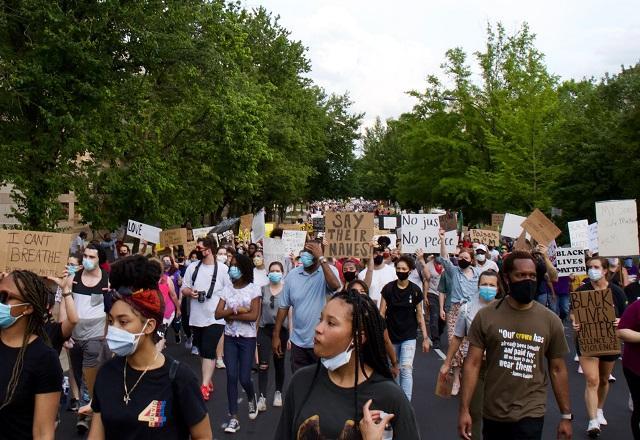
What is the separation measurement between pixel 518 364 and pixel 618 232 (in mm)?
7312

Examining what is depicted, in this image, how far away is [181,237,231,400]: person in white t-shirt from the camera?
9250 millimetres

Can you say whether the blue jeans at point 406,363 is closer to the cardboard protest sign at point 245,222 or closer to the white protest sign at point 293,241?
the white protest sign at point 293,241

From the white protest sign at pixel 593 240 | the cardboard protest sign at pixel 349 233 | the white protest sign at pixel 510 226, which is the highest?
the white protest sign at pixel 510 226

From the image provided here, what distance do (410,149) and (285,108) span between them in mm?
8358

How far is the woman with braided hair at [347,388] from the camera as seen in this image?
10.0ft

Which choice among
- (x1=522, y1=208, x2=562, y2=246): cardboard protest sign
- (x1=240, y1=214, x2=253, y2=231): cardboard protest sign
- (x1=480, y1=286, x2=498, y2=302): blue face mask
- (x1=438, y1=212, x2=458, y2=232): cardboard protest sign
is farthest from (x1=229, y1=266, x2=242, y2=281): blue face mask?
(x1=240, y1=214, x2=253, y2=231): cardboard protest sign

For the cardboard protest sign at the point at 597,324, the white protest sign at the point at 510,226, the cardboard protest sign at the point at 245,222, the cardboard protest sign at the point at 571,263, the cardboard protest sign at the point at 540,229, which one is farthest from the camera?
the cardboard protest sign at the point at 245,222

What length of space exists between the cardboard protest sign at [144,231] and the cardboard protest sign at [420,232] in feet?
22.3

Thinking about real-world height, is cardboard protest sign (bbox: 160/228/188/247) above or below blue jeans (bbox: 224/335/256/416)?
above

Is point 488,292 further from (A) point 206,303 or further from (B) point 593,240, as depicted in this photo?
(B) point 593,240

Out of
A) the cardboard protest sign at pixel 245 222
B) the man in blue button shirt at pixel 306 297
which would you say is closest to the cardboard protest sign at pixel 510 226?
the cardboard protest sign at pixel 245 222

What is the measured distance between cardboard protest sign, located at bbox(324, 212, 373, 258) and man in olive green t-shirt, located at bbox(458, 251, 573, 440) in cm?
503

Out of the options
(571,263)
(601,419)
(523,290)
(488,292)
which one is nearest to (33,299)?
A: (523,290)

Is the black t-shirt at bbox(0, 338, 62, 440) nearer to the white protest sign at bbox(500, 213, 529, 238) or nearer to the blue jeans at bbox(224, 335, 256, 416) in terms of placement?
the blue jeans at bbox(224, 335, 256, 416)
